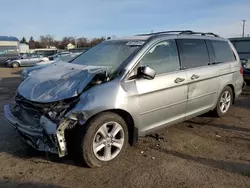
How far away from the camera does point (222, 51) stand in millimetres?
5227

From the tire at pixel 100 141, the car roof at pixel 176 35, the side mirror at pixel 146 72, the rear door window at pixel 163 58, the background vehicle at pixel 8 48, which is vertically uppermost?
the background vehicle at pixel 8 48

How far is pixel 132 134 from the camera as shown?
3615 mm

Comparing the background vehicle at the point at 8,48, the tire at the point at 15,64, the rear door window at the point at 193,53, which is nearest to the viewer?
the rear door window at the point at 193,53

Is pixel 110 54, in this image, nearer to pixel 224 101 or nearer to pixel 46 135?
pixel 46 135

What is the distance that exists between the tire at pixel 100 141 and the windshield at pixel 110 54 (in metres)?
0.75

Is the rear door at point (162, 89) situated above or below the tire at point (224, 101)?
above

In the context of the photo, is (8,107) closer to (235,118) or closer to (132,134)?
(132,134)

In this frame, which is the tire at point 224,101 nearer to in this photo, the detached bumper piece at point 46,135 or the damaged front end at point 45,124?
the damaged front end at point 45,124

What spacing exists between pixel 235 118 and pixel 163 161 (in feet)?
9.33

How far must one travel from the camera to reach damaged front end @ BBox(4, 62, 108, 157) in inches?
116

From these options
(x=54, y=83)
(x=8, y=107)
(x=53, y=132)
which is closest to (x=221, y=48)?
→ (x=54, y=83)

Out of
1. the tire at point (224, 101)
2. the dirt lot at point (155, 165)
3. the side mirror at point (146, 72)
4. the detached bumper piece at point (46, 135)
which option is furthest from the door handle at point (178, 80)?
the detached bumper piece at point (46, 135)

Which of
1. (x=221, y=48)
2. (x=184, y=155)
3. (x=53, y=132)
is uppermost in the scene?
(x=221, y=48)

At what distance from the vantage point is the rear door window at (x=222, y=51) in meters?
5.03
